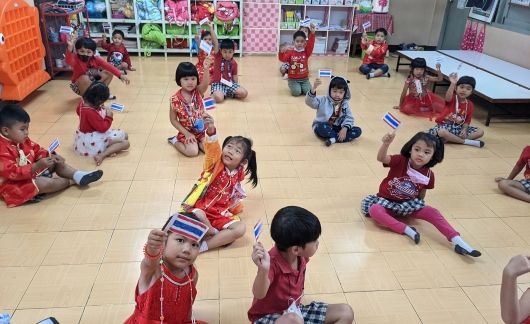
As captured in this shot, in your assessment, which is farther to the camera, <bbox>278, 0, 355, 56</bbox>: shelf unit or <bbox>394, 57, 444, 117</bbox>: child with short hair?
<bbox>278, 0, 355, 56</bbox>: shelf unit

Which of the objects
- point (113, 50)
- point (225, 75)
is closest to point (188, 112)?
point (225, 75)

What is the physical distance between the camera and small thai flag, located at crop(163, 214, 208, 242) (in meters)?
→ 1.51

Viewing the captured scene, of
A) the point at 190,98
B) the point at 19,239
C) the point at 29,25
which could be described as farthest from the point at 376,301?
the point at 29,25

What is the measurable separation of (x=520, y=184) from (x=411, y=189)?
1148 mm

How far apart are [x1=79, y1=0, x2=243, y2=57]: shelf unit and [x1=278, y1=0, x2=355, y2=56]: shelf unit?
94cm

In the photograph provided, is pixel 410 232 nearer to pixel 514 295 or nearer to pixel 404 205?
pixel 404 205

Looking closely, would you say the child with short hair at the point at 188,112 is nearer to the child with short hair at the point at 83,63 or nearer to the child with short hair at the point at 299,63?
the child with short hair at the point at 83,63

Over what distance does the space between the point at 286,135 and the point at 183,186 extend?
144 cm

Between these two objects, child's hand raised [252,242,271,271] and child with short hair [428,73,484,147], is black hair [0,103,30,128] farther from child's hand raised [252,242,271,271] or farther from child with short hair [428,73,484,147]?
child with short hair [428,73,484,147]

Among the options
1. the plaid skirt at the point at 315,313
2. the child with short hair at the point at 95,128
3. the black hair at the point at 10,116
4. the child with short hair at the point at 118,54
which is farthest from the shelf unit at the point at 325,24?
the plaid skirt at the point at 315,313

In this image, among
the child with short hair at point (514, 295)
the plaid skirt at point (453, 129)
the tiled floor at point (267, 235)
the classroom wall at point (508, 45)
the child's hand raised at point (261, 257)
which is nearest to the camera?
the child with short hair at point (514, 295)

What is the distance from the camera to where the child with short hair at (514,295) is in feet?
4.33

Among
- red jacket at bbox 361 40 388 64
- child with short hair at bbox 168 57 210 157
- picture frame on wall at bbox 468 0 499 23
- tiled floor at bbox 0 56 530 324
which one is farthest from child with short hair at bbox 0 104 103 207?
picture frame on wall at bbox 468 0 499 23

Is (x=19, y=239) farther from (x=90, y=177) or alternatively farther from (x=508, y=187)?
(x=508, y=187)
